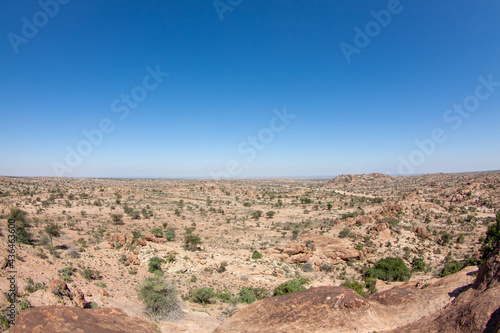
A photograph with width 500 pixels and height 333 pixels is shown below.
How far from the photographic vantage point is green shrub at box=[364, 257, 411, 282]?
2073 cm

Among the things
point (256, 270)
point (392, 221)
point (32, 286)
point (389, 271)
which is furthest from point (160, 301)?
point (392, 221)

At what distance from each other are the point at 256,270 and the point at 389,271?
11107 mm

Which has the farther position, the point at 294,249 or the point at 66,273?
the point at 294,249

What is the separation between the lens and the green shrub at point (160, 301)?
13266 mm

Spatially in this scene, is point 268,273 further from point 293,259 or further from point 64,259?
Result: point 64,259

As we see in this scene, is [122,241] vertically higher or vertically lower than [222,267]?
higher

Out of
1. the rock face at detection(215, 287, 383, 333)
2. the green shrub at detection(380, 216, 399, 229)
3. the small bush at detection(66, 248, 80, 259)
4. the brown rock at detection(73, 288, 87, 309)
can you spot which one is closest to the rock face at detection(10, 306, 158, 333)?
the rock face at detection(215, 287, 383, 333)

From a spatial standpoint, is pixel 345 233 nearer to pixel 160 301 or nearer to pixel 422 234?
pixel 422 234

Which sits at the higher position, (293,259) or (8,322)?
(8,322)

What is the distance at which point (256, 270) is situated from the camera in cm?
2120

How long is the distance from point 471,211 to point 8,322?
53954 millimetres

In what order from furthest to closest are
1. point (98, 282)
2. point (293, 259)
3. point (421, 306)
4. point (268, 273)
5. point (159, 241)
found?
point (159, 241) → point (293, 259) → point (268, 273) → point (98, 282) → point (421, 306)

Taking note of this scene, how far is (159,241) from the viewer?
25.6 metres

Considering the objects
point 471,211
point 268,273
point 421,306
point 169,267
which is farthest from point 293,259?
point 471,211
